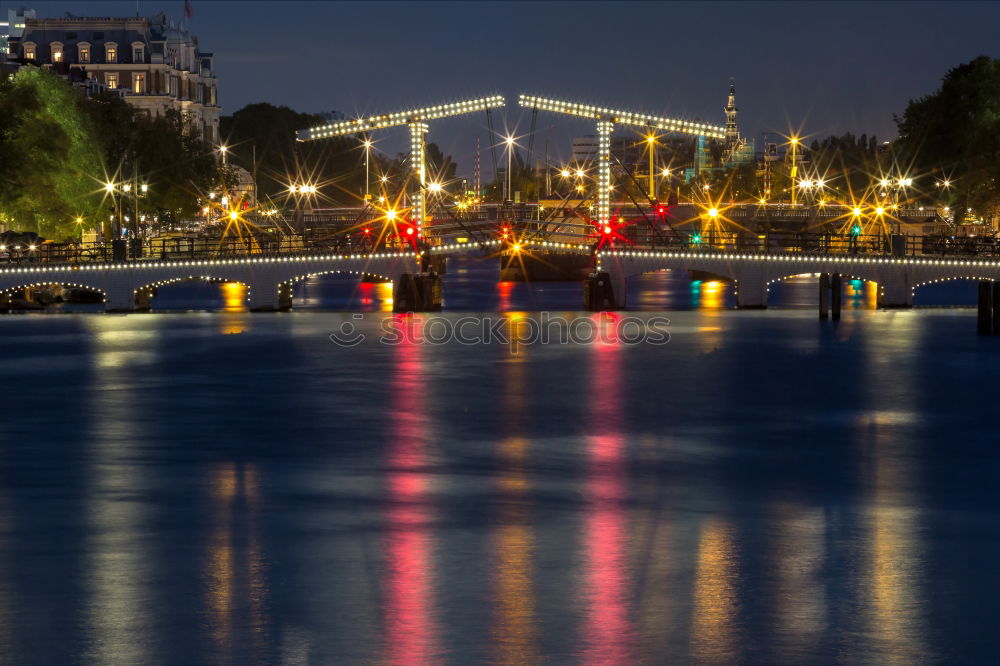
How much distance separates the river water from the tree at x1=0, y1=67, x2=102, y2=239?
73.6 feet

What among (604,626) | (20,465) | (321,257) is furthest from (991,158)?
(604,626)

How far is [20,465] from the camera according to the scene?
83.7 ft

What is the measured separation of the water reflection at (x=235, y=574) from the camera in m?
14.4

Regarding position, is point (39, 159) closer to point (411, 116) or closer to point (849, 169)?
point (411, 116)

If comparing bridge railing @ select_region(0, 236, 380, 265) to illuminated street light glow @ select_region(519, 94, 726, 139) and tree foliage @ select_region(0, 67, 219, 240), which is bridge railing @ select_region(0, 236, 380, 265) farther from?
illuminated street light glow @ select_region(519, 94, 726, 139)

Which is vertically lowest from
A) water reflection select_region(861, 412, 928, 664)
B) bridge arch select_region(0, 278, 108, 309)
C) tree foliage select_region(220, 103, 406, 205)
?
water reflection select_region(861, 412, 928, 664)

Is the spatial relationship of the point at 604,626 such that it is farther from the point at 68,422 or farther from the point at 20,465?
the point at 68,422


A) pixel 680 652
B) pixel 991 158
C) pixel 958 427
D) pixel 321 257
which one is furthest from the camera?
pixel 991 158

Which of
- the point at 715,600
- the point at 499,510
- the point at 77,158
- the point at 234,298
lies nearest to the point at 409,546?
the point at 499,510

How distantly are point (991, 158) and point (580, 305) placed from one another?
20.1 metres

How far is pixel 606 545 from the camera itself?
60.2 ft

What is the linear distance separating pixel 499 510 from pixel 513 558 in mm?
3180

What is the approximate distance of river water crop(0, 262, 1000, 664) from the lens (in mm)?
14562

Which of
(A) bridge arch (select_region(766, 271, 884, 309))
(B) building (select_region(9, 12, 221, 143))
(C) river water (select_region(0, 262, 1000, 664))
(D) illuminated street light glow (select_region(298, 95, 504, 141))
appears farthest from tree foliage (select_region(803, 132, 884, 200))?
(C) river water (select_region(0, 262, 1000, 664))
